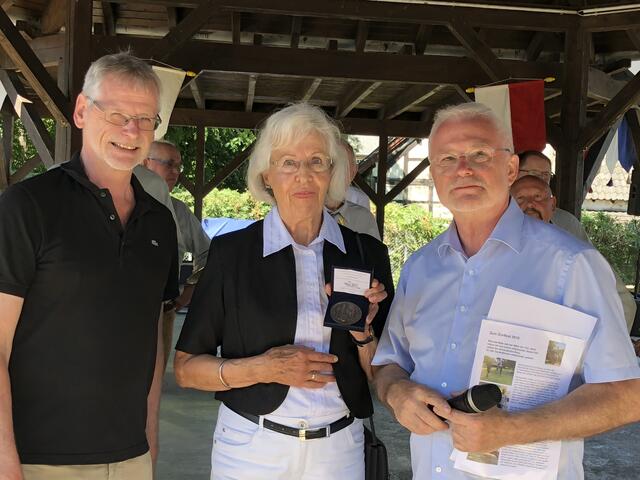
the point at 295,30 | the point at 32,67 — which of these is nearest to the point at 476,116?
the point at 32,67

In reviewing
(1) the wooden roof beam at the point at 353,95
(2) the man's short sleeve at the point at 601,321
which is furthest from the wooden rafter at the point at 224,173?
(2) the man's short sleeve at the point at 601,321

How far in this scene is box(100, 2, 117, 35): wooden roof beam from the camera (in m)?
6.39

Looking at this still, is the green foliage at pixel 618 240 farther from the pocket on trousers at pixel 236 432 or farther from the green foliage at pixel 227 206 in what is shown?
the pocket on trousers at pixel 236 432

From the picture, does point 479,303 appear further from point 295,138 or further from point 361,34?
point 361,34

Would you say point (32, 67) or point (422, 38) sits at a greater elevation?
point (422, 38)

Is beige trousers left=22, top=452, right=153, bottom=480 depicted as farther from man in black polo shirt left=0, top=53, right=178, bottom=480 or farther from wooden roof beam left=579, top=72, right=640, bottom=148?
wooden roof beam left=579, top=72, right=640, bottom=148

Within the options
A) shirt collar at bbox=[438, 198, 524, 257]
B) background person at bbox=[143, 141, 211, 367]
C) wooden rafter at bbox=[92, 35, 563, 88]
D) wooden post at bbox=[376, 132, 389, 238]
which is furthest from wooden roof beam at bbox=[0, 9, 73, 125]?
wooden post at bbox=[376, 132, 389, 238]

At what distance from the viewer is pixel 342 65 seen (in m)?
6.14

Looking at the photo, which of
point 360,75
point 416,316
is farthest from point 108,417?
point 360,75

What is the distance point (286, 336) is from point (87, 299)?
0.56 m

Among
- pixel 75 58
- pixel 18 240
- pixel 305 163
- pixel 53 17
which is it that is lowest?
pixel 18 240

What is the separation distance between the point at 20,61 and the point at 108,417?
3.58 m

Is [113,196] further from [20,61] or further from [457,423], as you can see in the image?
[20,61]

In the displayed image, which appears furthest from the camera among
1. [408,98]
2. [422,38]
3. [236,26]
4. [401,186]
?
[401,186]
